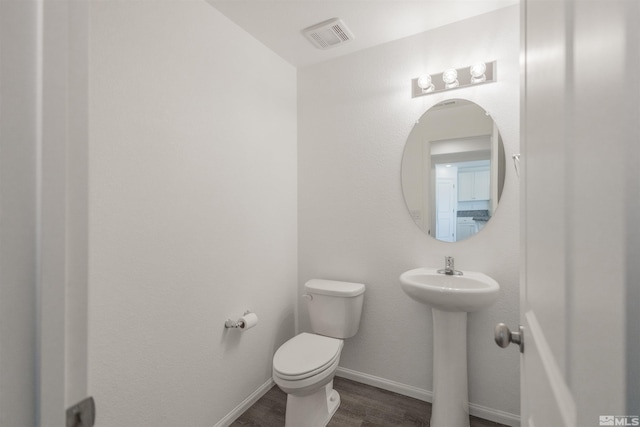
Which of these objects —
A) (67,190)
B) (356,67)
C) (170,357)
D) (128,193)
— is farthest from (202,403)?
(356,67)

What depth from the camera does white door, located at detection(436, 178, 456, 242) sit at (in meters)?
1.85

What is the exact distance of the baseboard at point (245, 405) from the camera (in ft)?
5.52

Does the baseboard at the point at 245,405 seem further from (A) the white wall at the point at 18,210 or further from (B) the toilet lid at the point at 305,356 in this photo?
(A) the white wall at the point at 18,210

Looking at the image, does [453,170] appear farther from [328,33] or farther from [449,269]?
[328,33]

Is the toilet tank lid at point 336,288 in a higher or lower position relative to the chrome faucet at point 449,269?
lower

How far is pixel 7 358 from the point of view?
15.4 inches

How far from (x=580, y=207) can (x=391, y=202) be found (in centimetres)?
166

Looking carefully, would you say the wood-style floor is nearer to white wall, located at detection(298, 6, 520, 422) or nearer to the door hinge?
white wall, located at detection(298, 6, 520, 422)

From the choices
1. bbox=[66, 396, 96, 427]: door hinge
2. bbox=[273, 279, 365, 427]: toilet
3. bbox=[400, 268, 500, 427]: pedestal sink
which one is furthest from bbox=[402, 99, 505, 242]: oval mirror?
bbox=[66, 396, 96, 427]: door hinge

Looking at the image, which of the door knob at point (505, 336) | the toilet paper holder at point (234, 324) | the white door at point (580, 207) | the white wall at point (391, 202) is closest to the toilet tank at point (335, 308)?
the white wall at point (391, 202)

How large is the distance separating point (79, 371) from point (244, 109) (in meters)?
1.69

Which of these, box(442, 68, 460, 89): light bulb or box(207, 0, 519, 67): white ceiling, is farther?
box(442, 68, 460, 89): light bulb

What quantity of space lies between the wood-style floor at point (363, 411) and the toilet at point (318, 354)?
0.09 m

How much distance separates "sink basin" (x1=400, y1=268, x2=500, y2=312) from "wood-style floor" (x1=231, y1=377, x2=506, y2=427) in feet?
2.63
